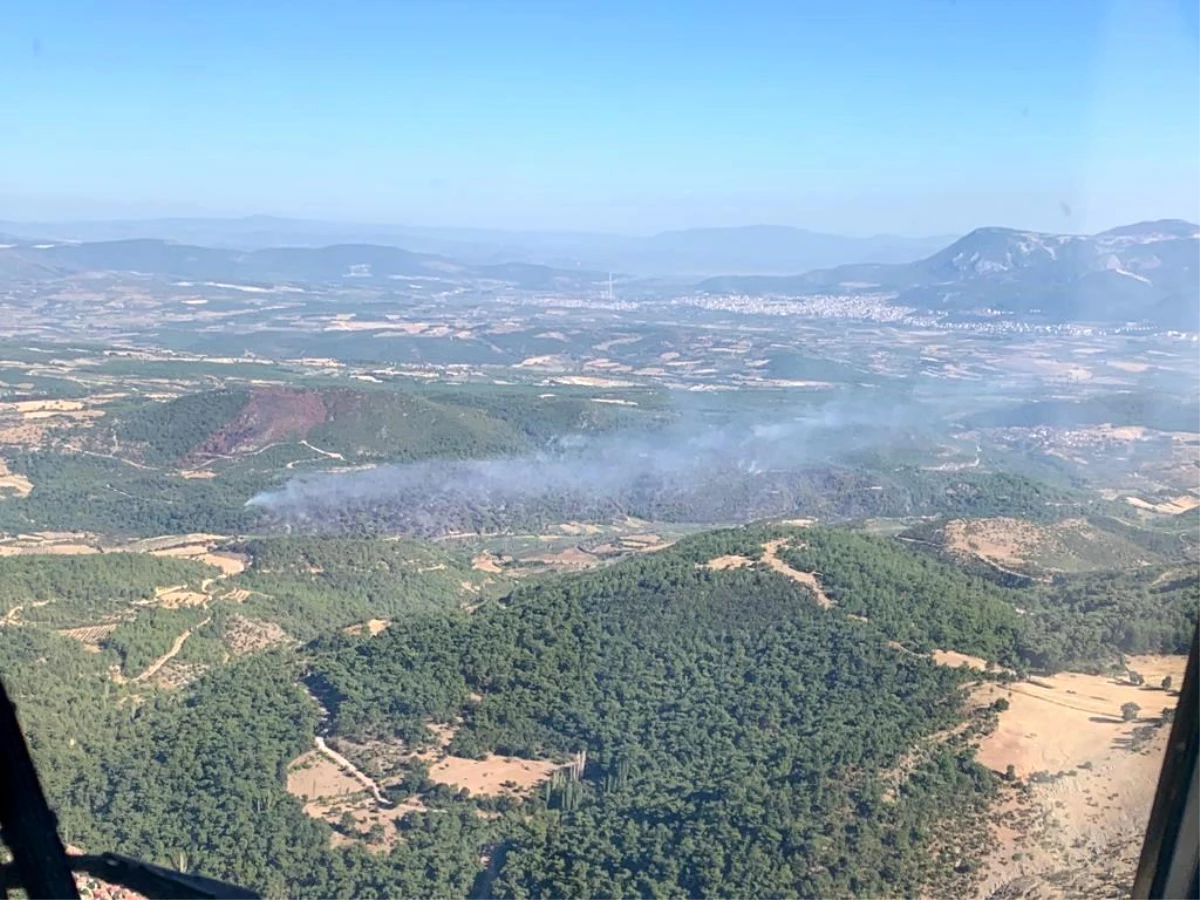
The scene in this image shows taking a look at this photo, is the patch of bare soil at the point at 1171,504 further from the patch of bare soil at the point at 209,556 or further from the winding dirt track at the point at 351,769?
the winding dirt track at the point at 351,769

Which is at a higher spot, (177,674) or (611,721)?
(611,721)

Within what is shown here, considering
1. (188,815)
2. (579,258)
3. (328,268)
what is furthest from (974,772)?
(579,258)

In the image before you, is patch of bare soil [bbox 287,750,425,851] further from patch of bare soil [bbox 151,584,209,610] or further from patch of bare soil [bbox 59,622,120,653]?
patch of bare soil [bbox 151,584,209,610]

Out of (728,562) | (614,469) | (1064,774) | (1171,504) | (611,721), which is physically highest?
(1064,774)

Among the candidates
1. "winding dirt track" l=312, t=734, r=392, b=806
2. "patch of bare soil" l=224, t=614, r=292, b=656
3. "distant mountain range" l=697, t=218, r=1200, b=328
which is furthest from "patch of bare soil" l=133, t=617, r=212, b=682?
"distant mountain range" l=697, t=218, r=1200, b=328

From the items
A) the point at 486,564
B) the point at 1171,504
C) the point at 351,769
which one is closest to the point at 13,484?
the point at 486,564

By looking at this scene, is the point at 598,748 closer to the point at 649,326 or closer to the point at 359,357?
the point at 359,357

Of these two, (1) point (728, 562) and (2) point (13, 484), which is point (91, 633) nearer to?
(1) point (728, 562)
